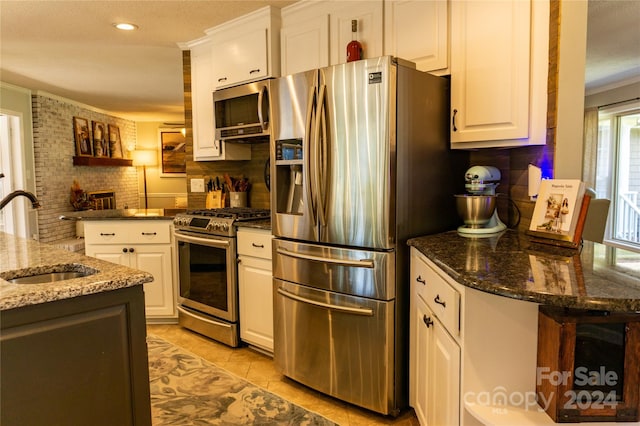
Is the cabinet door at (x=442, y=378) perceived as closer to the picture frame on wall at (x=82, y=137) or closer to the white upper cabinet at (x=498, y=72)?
the white upper cabinet at (x=498, y=72)

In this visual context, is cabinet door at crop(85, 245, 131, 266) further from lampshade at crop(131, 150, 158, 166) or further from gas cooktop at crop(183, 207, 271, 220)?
lampshade at crop(131, 150, 158, 166)

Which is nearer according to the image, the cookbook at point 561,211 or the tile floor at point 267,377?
the cookbook at point 561,211

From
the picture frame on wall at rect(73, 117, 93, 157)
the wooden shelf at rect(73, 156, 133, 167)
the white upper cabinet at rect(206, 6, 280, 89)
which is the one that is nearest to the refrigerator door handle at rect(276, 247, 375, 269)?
the white upper cabinet at rect(206, 6, 280, 89)

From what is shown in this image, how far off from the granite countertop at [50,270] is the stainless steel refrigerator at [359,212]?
1043 mm

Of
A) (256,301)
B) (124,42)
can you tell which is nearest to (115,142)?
(124,42)

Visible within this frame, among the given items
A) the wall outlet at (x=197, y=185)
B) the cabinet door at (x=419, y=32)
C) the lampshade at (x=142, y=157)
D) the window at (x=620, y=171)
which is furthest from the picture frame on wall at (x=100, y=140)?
the window at (x=620, y=171)

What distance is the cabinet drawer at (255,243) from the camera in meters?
2.72

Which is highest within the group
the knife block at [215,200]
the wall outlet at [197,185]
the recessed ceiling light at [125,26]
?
the recessed ceiling light at [125,26]

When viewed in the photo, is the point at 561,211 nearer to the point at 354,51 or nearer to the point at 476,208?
the point at 476,208

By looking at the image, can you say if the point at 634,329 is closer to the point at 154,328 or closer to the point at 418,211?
the point at 418,211

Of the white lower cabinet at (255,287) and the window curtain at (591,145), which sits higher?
the window curtain at (591,145)

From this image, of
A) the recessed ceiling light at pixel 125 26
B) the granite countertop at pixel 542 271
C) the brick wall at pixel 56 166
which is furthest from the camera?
the brick wall at pixel 56 166

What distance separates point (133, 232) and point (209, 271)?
0.84 metres

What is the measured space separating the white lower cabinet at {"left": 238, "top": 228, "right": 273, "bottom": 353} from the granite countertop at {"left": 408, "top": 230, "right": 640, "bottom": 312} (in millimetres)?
1206
